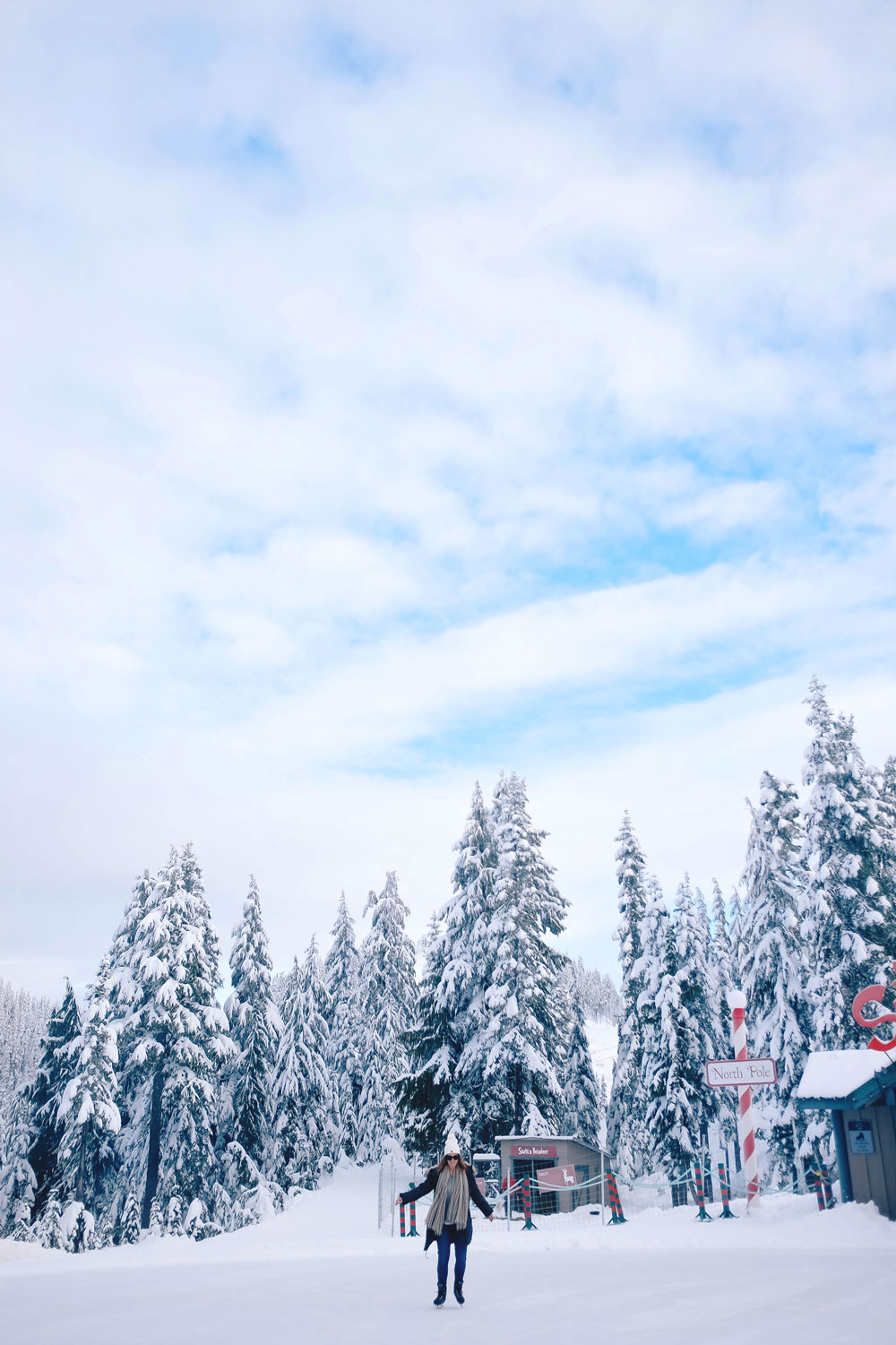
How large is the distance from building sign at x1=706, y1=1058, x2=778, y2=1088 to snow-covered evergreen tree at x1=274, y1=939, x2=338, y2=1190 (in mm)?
29359

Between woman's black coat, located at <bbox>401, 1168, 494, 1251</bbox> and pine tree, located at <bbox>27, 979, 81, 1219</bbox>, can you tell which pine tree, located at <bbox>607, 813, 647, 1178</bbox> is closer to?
pine tree, located at <bbox>27, 979, 81, 1219</bbox>

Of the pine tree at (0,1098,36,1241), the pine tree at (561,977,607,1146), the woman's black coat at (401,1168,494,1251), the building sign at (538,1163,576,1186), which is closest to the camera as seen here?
the woman's black coat at (401,1168,494,1251)

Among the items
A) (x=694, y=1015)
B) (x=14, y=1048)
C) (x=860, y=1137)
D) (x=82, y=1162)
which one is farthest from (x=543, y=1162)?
(x=14, y=1048)

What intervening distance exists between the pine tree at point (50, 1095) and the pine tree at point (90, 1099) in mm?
2291

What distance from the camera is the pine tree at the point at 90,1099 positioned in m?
32.8

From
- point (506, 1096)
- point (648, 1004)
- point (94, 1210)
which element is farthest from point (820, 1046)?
point (94, 1210)

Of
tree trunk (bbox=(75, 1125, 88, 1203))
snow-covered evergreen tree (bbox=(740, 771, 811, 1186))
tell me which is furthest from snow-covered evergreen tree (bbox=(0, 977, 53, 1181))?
snow-covered evergreen tree (bbox=(740, 771, 811, 1186))

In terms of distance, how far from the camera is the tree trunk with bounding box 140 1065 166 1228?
32781 mm

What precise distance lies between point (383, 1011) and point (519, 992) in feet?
65.9

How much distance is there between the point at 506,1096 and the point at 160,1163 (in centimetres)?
1456

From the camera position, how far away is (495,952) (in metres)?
33.5

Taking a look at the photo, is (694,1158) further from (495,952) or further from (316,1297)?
(316,1297)

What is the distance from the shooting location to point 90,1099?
3262cm

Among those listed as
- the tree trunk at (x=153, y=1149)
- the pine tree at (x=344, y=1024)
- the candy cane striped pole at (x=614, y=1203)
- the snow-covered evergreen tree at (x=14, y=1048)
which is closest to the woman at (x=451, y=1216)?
the candy cane striped pole at (x=614, y=1203)
